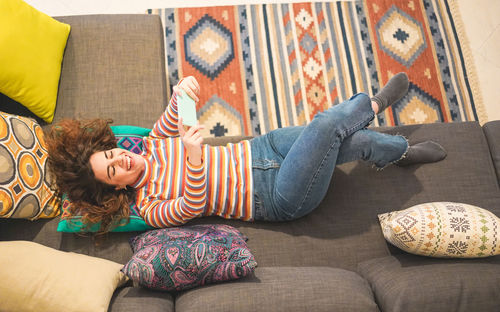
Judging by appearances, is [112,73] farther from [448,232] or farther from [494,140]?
[494,140]

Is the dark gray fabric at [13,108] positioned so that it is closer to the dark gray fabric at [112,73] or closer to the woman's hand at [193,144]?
the dark gray fabric at [112,73]

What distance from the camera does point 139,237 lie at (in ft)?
5.04

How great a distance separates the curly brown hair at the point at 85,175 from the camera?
59.3 inches

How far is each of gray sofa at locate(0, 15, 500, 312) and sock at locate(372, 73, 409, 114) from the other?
133mm

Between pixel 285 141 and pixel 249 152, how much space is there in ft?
0.54

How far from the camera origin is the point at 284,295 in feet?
4.29

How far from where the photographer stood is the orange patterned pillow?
4.49ft

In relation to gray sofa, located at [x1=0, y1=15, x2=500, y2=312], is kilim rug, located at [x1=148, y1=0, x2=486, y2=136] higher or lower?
higher

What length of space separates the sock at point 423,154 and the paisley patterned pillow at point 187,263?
2.66 ft

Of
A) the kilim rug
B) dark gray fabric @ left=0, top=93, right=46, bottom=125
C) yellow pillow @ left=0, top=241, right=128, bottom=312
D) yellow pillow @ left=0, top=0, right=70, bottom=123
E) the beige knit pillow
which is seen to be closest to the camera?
yellow pillow @ left=0, top=241, right=128, bottom=312

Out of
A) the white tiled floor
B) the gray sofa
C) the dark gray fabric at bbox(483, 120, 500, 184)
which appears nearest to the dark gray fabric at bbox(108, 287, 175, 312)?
the gray sofa

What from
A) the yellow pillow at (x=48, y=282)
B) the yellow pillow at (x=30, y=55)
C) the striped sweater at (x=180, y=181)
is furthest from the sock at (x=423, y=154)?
the yellow pillow at (x=30, y=55)

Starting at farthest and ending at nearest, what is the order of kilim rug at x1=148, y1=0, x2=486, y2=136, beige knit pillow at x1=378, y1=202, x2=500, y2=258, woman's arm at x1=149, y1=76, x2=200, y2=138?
kilim rug at x1=148, y1=0, x2=486, y2=136
woman's arm at x1=149, y1=76, x2=200, y2=138
beige knit pillow at x1=378, y1=202, x2=500, y2=258

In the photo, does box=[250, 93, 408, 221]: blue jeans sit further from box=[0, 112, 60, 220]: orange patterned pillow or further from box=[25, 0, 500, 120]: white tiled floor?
box=[25, 0, 500, 120]: white tiled floor
